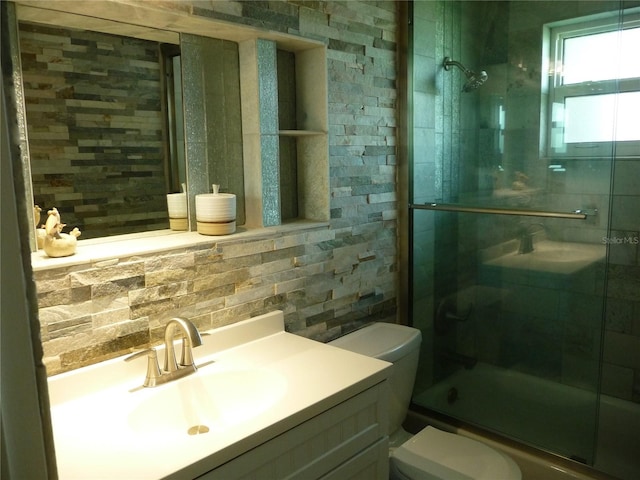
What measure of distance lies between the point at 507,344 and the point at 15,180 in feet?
7.97

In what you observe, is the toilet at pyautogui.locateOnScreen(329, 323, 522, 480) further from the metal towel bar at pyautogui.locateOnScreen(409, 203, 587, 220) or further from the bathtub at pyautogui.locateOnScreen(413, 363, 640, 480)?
the metal towel bar at pyautogui.locateOnScreen(409, 203, 587, 220)

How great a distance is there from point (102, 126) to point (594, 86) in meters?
1.90

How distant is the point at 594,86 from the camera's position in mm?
2211

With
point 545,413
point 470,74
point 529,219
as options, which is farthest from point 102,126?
point 545,413

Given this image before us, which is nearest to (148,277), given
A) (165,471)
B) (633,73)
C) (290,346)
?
(290,346)

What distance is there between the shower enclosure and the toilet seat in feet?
1.49

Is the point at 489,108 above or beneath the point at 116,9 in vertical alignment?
beneath

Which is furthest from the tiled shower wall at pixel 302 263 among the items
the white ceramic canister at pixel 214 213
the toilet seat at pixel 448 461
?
the toilet seat at pixel 448 461

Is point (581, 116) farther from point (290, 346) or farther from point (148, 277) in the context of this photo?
point (148, 277)

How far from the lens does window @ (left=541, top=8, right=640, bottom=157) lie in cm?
211

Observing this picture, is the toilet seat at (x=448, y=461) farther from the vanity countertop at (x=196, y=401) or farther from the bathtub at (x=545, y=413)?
the vanity countertop at (x=196, y=401)

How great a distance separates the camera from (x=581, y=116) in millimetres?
2252

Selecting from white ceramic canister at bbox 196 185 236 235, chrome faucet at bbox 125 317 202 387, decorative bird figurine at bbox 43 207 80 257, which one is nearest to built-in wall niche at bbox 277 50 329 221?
white ceramic canister at bbox 196 185 236 235

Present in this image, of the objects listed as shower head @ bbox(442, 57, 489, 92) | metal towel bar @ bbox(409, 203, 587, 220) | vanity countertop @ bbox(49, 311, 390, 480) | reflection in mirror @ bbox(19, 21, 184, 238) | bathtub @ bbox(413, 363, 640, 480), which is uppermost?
shower head @ bbox(442, 57, 489, 92)
